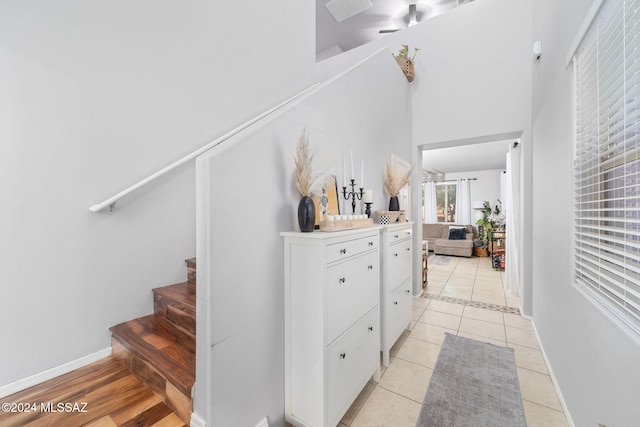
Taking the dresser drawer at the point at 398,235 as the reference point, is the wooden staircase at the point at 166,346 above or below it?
below

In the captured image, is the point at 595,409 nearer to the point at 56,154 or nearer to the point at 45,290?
the point at 45,290

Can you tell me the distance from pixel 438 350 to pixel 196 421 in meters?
2.06

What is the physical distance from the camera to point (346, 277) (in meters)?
1.52

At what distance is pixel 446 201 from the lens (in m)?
9.27

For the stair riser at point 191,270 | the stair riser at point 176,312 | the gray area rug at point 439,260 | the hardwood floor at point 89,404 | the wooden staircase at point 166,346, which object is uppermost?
the stair riser at point 191,270

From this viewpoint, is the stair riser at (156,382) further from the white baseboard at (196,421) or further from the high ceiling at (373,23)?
the high ceiling at (373,23)

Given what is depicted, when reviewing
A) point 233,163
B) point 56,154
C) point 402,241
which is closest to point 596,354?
point 402,241

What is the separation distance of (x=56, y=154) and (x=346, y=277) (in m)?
1.87

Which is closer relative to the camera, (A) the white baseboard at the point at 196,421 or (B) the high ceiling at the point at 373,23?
(A) the white baseboard at the point at 196,421

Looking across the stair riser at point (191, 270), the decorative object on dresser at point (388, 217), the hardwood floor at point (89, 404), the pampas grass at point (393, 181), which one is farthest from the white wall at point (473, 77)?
the hardwood floor at point (89, 404)

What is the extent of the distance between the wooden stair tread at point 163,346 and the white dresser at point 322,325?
532 millimetres

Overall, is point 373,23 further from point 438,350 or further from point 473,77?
point 438,350

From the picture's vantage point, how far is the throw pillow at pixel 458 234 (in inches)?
286

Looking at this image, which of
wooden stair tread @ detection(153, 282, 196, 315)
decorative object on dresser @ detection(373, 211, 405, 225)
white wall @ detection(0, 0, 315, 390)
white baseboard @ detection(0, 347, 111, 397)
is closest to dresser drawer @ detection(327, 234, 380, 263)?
decorative object on dresser @ detection(373, 211, 405, 225)
